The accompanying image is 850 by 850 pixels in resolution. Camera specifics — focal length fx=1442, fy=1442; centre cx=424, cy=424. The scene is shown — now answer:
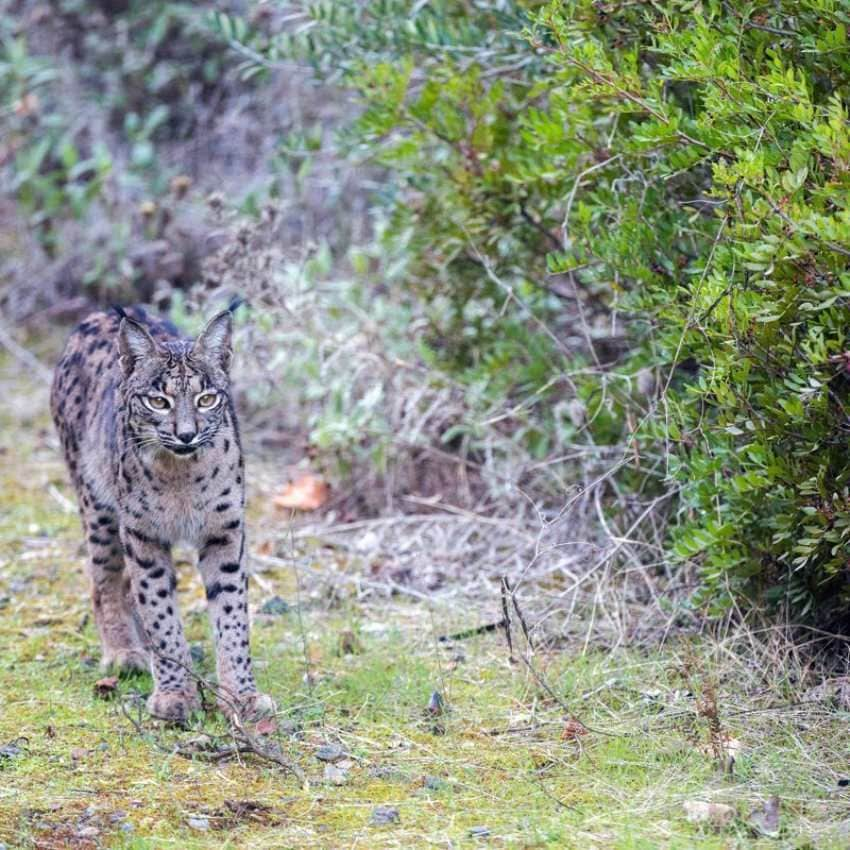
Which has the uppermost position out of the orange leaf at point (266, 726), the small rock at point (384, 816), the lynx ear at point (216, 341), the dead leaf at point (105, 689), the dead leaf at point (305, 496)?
the lynx ear at point (216, 341)

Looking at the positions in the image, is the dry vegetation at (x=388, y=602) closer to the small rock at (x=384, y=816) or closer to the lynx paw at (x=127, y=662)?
the small rock at (x=384, y=816)

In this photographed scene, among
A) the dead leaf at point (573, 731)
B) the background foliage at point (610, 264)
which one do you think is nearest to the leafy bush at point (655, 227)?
the background foliage at point (610, 264)

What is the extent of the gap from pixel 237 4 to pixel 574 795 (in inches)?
350

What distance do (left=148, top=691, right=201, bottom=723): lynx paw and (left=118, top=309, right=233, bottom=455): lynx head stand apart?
97 cm

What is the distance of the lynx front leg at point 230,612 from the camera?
5.74m

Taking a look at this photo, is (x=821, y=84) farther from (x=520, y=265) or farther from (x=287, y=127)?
(x=287, y=127)

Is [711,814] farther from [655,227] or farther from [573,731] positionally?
[655,227]

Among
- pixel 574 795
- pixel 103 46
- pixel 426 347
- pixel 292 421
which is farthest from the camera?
pixel 103 46

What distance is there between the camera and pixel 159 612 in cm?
593

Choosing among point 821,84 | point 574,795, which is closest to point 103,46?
point 821,84

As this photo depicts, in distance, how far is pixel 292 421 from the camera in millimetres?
9766

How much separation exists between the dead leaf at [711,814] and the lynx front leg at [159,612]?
6.81 ft

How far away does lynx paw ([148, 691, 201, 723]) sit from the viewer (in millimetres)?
5648

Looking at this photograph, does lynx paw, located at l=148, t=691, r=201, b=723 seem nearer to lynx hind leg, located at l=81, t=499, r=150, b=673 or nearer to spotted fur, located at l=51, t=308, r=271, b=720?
spotted fur, located at l=51, t=308, r=271, b=720
